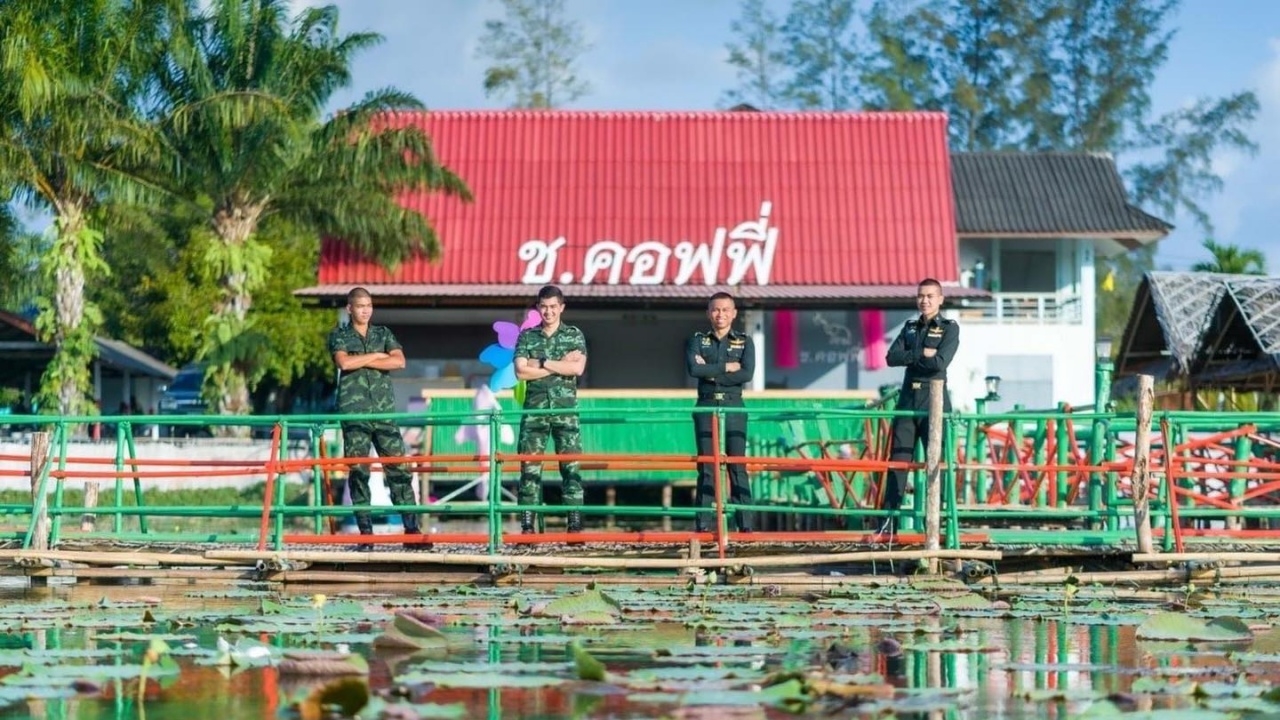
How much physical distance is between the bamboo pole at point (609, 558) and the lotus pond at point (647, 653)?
189mm

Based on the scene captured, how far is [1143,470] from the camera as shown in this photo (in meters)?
12.7

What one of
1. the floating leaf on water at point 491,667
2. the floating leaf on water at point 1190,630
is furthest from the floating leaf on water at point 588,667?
the floating leaf on water at point 1190,630

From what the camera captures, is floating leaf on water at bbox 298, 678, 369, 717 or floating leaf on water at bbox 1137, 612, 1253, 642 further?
floating leaf on water at bbox 1137, 612, 1253, 642

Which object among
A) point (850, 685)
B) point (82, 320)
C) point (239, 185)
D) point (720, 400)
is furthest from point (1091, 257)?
point (850, 685)

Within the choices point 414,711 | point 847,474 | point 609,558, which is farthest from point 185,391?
point 414,711

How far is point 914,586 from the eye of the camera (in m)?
12.2

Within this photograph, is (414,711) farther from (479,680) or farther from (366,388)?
(366,388)

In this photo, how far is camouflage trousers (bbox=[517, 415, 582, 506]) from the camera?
13648 mm

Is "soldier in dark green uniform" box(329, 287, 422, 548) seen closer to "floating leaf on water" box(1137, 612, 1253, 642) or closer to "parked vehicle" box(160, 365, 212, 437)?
"floating leaf on water" box(1137, 612, 1253, 642)

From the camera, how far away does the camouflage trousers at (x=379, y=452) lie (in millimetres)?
13867

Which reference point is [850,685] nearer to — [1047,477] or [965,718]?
[965,718]

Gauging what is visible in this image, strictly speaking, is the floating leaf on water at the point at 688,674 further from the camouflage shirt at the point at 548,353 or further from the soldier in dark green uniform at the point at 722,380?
the camouflage shirt at the point at 548,353

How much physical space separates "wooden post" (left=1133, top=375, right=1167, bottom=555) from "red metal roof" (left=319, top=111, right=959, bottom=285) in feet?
70.0

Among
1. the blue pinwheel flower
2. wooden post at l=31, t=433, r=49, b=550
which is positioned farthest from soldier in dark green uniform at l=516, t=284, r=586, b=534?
the blue pinwheel flower
